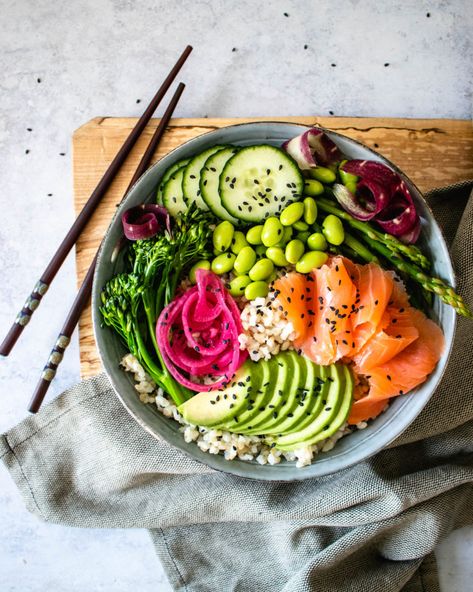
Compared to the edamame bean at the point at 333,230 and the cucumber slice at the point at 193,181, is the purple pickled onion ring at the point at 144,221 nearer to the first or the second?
the cucumber slice at the point at 193,181

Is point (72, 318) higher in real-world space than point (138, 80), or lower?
lower

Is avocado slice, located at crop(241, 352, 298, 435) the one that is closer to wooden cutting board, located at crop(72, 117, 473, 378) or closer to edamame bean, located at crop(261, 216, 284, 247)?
edamame bean, located at crop(261, 216, 284, 247)

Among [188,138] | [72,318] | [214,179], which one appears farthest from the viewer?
[188,138]

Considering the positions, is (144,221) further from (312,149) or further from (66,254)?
(312,149)

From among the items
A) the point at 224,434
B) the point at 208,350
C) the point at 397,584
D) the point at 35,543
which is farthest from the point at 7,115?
the point at 397,584

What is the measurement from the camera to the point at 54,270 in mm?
3188

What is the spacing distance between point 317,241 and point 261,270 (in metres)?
0.27

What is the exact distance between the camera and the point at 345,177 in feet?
9.42

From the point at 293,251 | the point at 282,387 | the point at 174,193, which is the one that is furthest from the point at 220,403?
the point at 174,193

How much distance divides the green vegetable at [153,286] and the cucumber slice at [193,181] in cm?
5

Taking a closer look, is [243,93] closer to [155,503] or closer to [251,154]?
[251,154]

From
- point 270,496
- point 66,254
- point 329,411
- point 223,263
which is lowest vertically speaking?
point 270,496

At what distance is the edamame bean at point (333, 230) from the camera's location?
279 cm

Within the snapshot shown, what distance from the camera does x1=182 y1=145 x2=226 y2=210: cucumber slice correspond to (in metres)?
2.87
